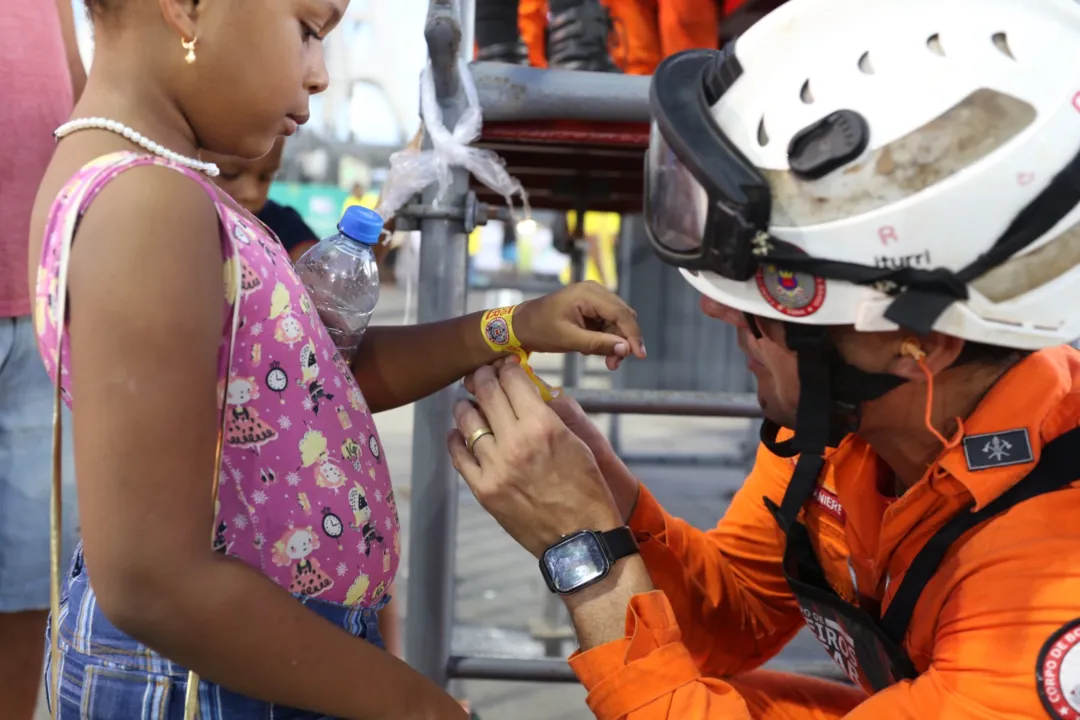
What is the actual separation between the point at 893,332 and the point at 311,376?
28.9 inches

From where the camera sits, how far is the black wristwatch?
1.27 meters

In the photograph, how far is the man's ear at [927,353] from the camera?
1219 millimetres

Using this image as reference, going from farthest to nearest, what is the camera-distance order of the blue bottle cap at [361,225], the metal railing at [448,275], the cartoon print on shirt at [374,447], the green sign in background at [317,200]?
the green sign in background at [317,200] → the metal railing at [448,275] → the blue bottle cap at [361,225] → the cartoon print on shirt at [374,447]

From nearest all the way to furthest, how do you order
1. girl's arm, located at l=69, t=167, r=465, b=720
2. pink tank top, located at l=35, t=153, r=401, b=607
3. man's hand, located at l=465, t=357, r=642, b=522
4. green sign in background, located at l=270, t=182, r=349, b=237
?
1. girl's arm, located at l=69, t=167, r=465, b=720
2. pink tank top, located at l=35, t=153, r=401, b=607
3. man's hand, located at l=465, t=357, r=642, b=522
4. green sign in background, located at l=270, t=182, r=349, b=237

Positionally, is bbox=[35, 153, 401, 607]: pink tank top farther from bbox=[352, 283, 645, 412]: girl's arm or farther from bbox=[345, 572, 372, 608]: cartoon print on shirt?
bbox=[352, 283, 645, 412]: girl's arm

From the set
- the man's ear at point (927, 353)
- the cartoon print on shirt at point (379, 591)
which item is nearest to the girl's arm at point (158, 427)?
the cartoon print on shirt at point (379, 591)

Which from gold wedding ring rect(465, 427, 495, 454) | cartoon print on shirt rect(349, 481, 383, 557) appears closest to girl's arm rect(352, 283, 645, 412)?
gold wedding ring rect(465, 427, 495, 454)

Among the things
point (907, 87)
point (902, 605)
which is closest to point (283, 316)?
point (907, 87)

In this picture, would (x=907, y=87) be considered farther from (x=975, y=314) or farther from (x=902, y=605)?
(x=902, y=605)

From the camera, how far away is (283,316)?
1015 millimetres

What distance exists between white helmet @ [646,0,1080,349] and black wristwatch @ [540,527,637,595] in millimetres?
365

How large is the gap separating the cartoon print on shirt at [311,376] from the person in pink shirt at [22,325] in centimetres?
86

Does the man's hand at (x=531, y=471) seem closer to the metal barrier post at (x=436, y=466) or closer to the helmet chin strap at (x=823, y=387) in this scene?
the helmet chin strap at (x=823, y=387)

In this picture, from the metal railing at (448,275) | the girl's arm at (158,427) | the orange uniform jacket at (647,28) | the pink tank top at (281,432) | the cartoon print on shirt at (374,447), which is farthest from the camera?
the orange uniform jacket at (647,28)
